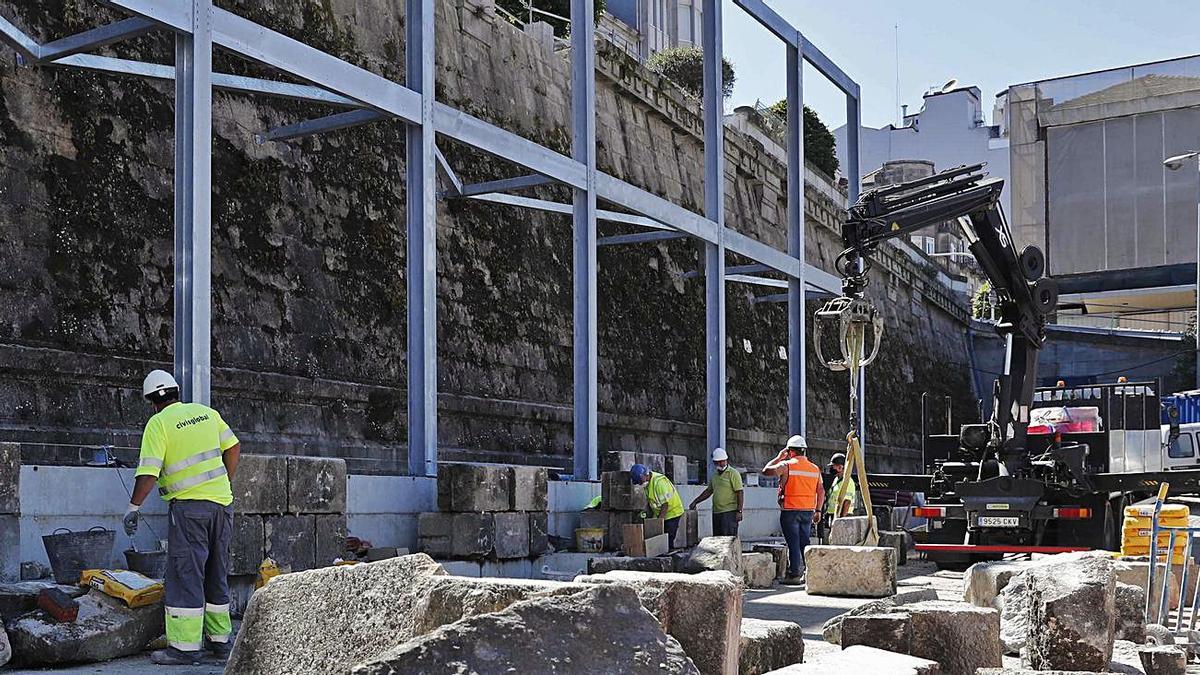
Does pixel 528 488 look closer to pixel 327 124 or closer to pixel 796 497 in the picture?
→ pixel 327 124

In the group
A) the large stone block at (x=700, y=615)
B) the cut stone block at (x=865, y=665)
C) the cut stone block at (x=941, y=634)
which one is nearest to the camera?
the large stone block at (x=700, y=615)

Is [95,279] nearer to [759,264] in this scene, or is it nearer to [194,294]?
[194,294]

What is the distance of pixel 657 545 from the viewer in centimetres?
1366

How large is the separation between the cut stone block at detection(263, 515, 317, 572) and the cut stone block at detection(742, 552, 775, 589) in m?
5.58

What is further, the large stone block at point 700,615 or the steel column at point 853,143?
the steel column at point 853,143

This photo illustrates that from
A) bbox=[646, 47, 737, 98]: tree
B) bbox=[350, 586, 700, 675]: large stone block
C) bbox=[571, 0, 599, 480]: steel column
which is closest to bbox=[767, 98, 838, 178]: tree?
bbox=[646, 47, 737, 98]: tree

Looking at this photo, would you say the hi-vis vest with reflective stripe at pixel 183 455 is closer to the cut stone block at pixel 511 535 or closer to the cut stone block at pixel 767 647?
the cut stone block at pixel 767 647

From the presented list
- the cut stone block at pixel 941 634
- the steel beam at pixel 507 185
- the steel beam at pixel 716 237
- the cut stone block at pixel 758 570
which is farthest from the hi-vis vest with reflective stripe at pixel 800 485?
the cut stone block at pixel 941 634

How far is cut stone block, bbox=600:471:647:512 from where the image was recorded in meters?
13.9

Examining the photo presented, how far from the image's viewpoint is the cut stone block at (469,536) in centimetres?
1145

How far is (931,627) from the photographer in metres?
7.20

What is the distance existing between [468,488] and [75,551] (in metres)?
3.91

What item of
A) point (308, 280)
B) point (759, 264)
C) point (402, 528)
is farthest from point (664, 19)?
point (402, 528)

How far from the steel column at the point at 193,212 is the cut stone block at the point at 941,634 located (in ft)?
15.4
